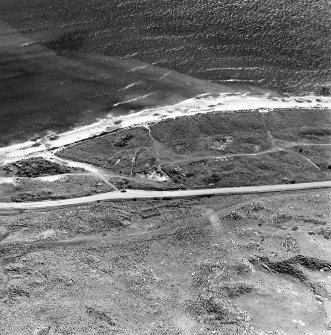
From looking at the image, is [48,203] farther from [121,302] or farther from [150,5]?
[150,5]

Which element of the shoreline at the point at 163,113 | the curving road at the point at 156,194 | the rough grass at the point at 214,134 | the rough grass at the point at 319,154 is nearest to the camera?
the curving road at the point at 156,194

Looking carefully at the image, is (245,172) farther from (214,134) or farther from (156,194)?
(156,194)

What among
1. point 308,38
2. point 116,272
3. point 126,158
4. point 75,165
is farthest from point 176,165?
point 308,38

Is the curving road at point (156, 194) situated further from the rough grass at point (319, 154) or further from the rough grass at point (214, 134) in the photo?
the rough grass at point (214, 134)

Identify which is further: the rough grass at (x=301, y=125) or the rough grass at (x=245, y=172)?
the rough grass at (x=301, y=125)

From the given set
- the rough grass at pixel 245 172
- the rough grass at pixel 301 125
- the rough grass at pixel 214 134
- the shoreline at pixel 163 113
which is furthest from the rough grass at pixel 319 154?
the shoreline at pixel 163 113

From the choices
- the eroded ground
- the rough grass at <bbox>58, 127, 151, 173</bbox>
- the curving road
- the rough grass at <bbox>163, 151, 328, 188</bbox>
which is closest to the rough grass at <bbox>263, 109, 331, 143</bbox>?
the rough grass at <bbox>163, 151, 328, 188</bbox>
